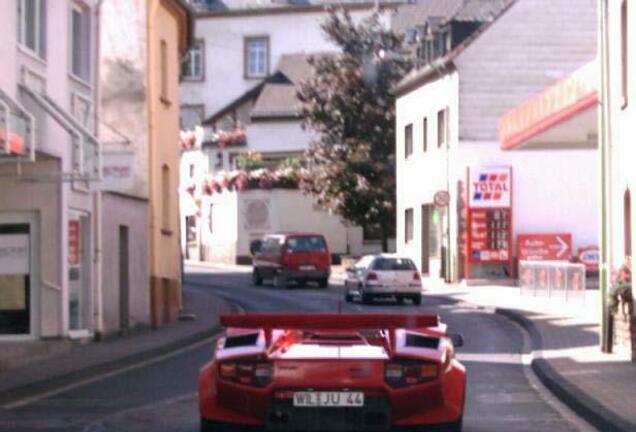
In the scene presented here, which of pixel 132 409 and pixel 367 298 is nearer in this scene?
pixel 132 409

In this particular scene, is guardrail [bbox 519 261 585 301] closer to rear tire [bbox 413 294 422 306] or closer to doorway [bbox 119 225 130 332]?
rear tire [bbox 413 294 422 306]

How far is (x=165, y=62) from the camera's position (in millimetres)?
32688

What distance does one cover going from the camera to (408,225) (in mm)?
52875

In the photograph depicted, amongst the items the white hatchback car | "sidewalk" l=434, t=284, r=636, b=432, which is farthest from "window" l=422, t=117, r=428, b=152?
the white hatchback car

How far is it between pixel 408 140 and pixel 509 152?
8922 mm

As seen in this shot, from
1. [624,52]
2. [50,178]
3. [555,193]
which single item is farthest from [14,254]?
[555,193]

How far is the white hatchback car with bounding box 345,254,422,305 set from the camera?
123 feet

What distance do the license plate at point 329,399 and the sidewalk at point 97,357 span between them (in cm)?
696

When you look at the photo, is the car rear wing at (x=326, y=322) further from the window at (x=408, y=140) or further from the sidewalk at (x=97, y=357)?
the window at (x=408, y=140)

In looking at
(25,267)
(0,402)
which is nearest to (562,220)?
(25,267)

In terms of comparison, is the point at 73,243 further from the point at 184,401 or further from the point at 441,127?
the point at 441,127

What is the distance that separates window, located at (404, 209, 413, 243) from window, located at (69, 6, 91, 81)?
28428mm

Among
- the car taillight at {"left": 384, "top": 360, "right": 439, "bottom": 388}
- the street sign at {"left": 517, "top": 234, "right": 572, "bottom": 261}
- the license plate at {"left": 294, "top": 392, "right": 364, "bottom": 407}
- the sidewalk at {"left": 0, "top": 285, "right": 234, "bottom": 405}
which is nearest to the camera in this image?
the license plate at {"left": 294, "top": 392, "right": 364, "bottom": 407}

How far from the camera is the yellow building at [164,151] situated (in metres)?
30.4
